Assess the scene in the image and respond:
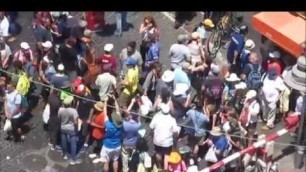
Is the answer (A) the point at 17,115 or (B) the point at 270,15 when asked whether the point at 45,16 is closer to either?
(A) the point at 17,115

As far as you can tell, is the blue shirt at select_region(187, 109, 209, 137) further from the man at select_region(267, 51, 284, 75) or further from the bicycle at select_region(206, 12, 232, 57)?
the bicycle at select_region(206, 12, 232, 57)

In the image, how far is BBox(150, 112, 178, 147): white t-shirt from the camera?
995cm

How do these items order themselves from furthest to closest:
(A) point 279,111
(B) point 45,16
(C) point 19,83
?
(B) point 45,16
(A) point 279,111
(C) point 19,83

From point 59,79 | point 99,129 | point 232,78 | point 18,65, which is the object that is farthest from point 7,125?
point 232,78

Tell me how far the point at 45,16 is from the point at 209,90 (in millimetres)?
4398

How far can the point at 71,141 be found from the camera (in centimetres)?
1068

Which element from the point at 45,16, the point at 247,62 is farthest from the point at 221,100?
the point at 45,16

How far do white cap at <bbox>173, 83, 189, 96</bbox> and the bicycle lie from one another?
1.80 meters

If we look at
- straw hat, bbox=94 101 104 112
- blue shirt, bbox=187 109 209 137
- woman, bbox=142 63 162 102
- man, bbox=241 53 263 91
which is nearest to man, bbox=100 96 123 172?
straw hat, bbox=94 101 104 112

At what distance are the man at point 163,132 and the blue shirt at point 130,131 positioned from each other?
0.32m
